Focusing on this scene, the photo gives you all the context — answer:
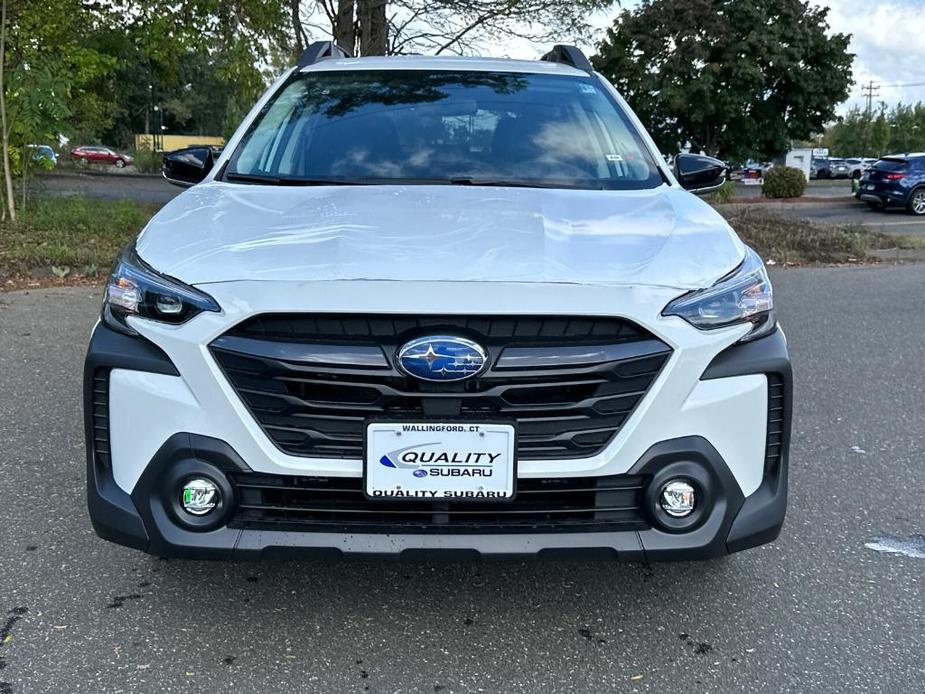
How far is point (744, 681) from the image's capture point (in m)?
2.36

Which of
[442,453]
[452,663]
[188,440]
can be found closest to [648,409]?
[442,453]

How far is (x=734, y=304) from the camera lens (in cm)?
232

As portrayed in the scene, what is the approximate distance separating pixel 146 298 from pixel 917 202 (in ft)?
74.9

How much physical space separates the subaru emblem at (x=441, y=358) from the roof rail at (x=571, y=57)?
2436 millimetres

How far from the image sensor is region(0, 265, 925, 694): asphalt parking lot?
7.75 ft

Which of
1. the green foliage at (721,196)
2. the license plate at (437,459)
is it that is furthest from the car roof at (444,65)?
the green foliage at (721,196)

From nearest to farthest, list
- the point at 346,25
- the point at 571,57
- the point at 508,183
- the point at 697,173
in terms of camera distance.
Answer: the point at 508,183 → the point at 697,173 → the point at 571,57 → the point at 346,25

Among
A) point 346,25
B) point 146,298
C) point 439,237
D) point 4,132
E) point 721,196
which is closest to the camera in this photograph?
point 146,298

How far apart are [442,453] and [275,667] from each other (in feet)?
2.57

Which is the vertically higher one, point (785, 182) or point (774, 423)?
point (785, 182)

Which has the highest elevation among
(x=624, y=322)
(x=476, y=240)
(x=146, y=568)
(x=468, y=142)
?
(x=468, y=142)

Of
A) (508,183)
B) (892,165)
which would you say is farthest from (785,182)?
(508,183)

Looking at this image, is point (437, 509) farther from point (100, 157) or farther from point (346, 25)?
point (100, 157)

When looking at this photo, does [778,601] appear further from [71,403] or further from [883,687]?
[71,403]
